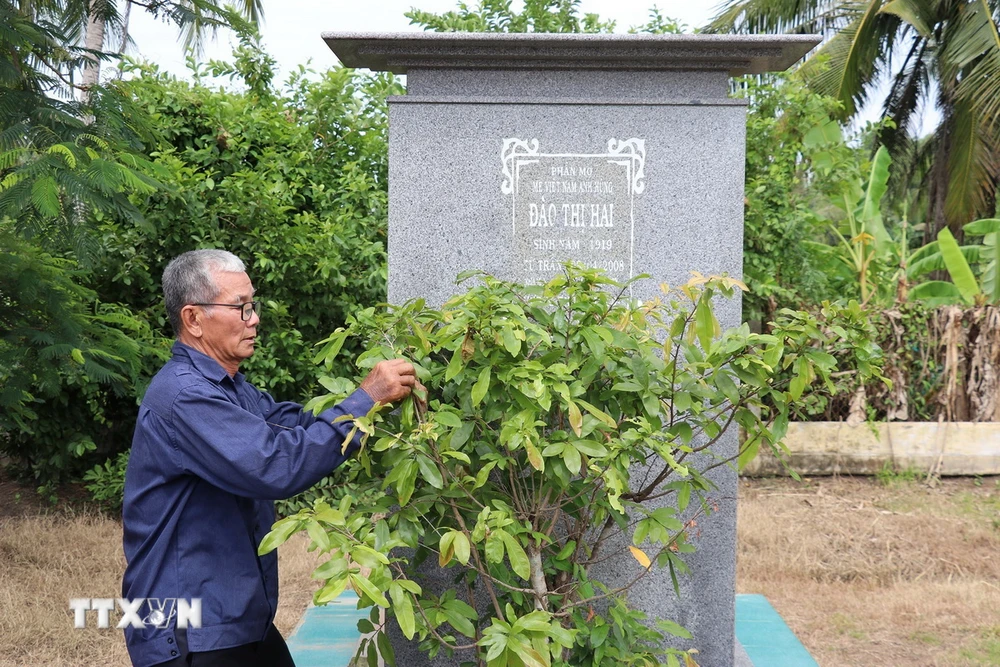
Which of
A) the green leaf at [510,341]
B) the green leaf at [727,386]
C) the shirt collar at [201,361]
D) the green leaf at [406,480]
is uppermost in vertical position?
the green leaf at [510,341]

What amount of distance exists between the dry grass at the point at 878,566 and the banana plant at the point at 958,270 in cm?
195

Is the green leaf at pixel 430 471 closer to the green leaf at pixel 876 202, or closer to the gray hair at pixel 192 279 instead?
the gray hair at pixel 192 279

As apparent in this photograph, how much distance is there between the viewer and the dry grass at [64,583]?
13.9 feet

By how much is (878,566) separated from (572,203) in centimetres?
364

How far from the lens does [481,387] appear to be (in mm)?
2250

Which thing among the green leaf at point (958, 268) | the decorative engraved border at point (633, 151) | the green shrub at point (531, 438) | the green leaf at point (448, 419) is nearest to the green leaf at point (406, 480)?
the green shrub at point (531, 438)

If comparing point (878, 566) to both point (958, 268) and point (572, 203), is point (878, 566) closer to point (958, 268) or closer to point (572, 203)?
point (572, 203)

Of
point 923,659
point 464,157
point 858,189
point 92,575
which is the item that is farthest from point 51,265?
point 858,189

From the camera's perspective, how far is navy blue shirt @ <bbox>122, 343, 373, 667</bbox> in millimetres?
2229

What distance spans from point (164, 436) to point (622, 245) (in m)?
1.70

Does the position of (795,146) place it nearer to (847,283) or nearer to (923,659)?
(847,283)

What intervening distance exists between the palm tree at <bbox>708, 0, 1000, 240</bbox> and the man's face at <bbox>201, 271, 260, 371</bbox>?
31.1 feet

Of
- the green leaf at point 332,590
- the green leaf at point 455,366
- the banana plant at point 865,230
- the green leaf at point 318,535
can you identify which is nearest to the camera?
the green leaf at point 332,590

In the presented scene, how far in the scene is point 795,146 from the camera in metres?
7.64
